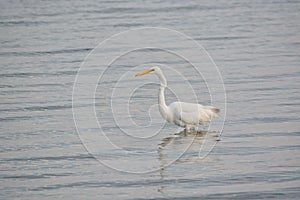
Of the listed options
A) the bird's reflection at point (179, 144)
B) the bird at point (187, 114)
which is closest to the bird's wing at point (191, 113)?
the bird at point (187, 114)

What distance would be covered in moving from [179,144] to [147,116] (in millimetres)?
2054

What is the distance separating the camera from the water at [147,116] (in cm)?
1203

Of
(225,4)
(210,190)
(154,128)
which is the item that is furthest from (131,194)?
(225,4)

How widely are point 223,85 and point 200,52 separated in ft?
13.9

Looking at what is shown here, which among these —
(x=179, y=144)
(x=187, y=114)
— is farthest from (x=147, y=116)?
(x=179, y=144)

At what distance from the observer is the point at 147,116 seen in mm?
16266

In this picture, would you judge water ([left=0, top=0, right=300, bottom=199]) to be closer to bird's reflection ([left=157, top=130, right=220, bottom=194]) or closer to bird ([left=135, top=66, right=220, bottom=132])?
bird's reflection ([left=157, top=130, right=220, bottom=194])

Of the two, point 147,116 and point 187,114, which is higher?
point 147,116

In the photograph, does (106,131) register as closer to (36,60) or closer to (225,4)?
(36,60)

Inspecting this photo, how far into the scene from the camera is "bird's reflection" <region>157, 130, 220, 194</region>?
520 inches

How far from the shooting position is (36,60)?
22.3 m

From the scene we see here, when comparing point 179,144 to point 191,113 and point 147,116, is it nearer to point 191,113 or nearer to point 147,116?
point 191,113

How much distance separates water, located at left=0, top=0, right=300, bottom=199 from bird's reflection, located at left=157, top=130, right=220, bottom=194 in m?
0.02

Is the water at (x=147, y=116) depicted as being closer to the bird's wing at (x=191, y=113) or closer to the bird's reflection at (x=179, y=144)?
the bird's reflection at (x=179, y=144)
